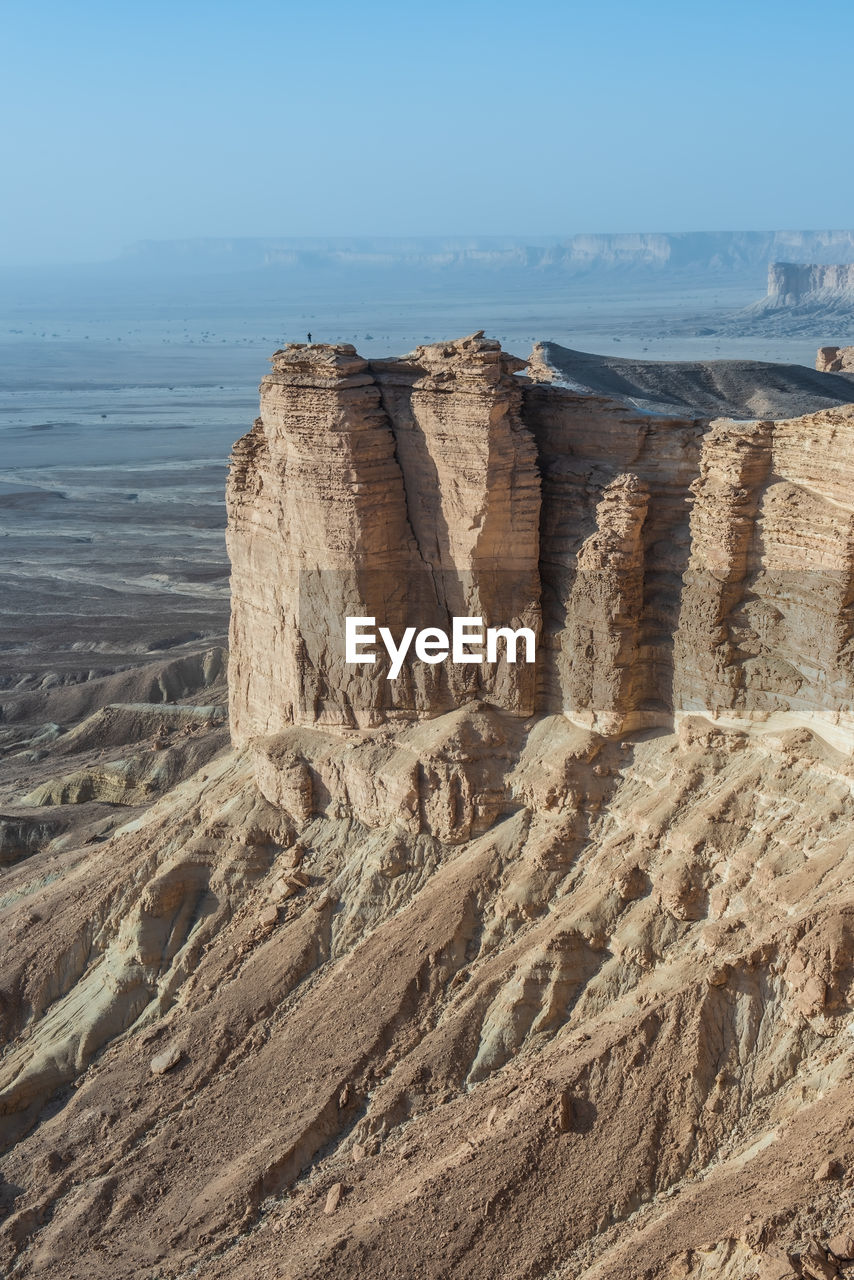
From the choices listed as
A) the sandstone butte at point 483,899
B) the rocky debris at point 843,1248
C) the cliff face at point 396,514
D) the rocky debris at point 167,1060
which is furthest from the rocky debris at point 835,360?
the rocky debris at point 843,1248

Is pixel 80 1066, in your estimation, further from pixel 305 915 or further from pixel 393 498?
pixel 393 498

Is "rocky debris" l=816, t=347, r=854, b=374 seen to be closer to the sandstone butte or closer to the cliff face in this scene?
the cliff face

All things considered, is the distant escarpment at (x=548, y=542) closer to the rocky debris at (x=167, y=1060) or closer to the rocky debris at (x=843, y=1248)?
the rocky debris at (x=167, y=1060)

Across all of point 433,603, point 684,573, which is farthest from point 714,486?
point 433,603

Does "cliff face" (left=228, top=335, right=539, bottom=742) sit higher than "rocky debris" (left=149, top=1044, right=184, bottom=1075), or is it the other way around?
"cliff face" (left=228, top=335, right=539, bottom=742)

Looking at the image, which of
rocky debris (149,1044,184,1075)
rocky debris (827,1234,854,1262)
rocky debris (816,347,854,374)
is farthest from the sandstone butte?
rocky debris (816,347,854,374)

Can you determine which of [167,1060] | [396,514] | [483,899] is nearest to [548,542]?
[396,514]

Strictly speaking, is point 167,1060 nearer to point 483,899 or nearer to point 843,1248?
point 483,899
